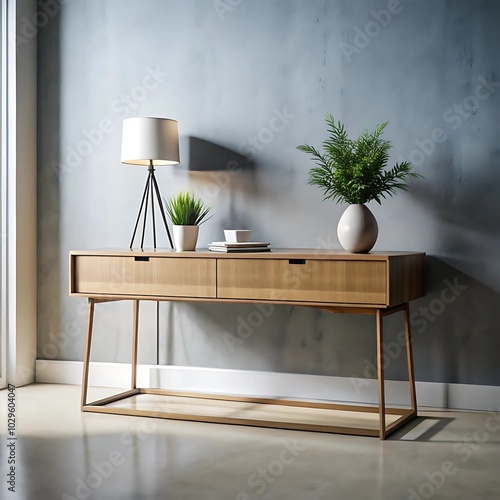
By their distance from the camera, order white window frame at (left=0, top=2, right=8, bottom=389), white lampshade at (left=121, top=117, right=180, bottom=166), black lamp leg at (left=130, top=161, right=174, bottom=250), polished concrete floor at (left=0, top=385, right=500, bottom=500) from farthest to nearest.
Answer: white window frame at (left=0, top=2, right=8, bottom=389), black lamp leg at (left=130, top=161, right=174, bottom=250), white lampshade at (left=121, top=117, right=180, bottom=166), polished concrete floor at (left=0, top=385, right=500, bottom=500)

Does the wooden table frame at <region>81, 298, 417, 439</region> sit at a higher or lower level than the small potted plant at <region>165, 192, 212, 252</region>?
lower

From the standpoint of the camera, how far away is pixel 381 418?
3.19 meters

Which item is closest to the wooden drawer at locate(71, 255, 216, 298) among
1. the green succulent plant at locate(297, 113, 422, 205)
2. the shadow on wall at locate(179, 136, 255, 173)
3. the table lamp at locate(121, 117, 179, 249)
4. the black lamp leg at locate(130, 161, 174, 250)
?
the black lamp leg at locate(130, 161, 174, 250)

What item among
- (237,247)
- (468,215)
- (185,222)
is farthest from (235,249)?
(468,215)

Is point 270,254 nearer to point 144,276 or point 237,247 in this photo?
point 237,247

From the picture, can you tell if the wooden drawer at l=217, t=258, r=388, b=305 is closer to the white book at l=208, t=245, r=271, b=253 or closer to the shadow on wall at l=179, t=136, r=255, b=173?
the white book at l=208, t=245, r=271, b=253

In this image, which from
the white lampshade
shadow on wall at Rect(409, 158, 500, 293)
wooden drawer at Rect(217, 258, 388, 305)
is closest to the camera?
wooden drawer at Rect(217, 258, 388, 305)

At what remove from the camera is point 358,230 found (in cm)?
334

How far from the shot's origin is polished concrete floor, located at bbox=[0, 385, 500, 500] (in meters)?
2.54

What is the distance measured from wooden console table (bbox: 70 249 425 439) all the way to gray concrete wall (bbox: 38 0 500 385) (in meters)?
0.25

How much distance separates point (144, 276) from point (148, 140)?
2.26 ft

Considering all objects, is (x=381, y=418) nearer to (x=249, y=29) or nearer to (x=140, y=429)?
(x=140, y=429)

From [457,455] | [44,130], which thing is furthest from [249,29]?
[457,455]

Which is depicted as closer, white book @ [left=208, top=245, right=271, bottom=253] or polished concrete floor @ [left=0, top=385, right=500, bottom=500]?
polished concrete floor @ [left=0, top=385, right=500, bottom=500]
